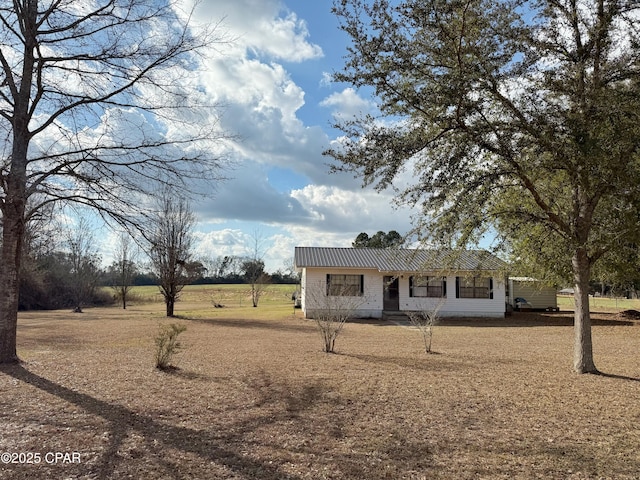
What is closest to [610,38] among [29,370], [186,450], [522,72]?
[522,72]

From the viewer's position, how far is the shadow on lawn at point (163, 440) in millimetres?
3807

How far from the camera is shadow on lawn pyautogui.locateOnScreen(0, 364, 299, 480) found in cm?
381

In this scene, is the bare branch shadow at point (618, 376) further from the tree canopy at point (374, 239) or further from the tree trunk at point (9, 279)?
the tree canopy at point (374, 239)

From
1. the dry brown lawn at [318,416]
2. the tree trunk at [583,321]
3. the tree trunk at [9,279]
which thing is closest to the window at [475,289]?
the dry brown lawn at [318,416]

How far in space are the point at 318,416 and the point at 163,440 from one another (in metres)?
Result: 1.82

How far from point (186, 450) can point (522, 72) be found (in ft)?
24.2

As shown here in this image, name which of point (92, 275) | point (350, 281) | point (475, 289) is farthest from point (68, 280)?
point (475, 289)

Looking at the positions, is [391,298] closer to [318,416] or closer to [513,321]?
[513,321]

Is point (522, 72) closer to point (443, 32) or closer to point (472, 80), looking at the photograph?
point (472, 80)

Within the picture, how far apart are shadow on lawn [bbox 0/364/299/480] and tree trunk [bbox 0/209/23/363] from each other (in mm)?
2841

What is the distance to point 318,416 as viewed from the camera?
17.7 ft

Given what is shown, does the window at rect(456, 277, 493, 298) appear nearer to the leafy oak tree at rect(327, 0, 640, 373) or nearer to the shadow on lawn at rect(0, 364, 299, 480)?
the leafy oak tree at rect(327, 0, 640, 373)

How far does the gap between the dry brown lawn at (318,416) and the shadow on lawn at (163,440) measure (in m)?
0.02

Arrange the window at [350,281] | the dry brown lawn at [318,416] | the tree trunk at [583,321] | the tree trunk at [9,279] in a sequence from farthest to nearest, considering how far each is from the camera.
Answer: the window at [350,281], the tree trunk at [583,321], the tree trunk at [9,279], the dry brown lawn at [318,416]
